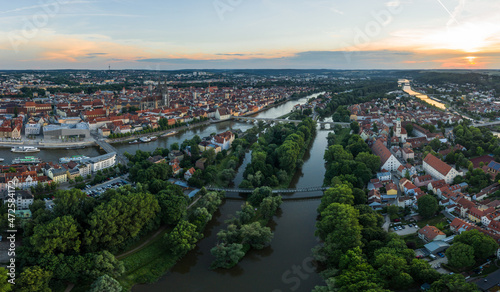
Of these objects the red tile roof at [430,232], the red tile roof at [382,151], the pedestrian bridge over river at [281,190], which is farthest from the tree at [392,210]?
the red tile roof at [382,151]

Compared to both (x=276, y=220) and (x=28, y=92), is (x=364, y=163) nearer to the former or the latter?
(x=276, y=220)

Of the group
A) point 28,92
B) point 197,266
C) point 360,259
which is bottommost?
point 197,266

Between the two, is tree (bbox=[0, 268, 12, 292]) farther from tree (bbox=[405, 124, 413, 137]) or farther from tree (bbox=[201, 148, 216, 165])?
Result: tree (bbox=[405, 124, 413, 137])

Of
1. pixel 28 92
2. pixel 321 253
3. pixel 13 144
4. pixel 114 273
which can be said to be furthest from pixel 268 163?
pixel 28 92

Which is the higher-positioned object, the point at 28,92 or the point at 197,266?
the point at 28,92

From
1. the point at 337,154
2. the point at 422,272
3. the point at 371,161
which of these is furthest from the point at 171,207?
the point at 371,161

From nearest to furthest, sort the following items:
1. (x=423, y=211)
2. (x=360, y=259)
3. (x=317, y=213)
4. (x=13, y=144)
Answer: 1. (x=360, y=259)
2. (x=423, y=211)
3. (x=317, y=213)
4. (x=13, y=144)

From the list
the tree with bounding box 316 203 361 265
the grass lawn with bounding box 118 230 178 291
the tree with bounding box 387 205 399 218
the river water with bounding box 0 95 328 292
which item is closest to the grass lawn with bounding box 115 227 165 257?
the grass lawn with bounding box 118 230 178 291
